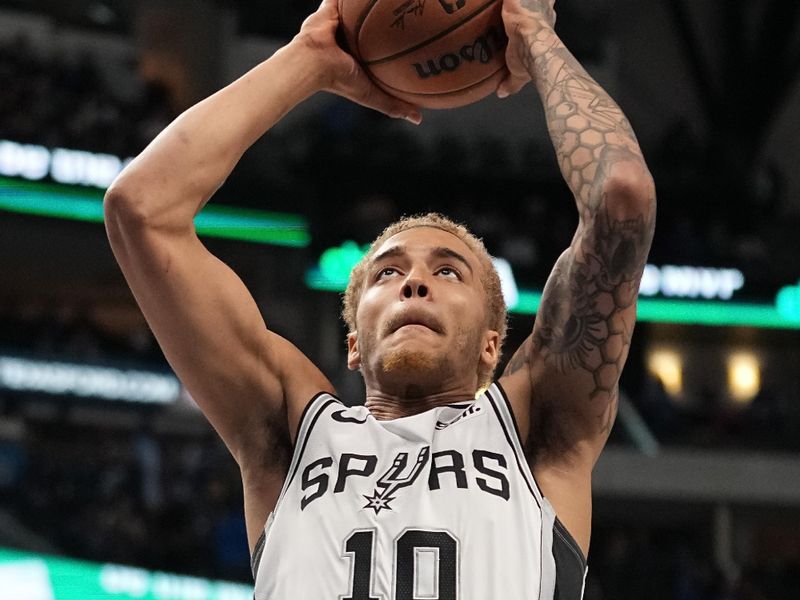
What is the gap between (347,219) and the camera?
13117mm

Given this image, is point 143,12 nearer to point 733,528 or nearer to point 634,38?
point 634,38

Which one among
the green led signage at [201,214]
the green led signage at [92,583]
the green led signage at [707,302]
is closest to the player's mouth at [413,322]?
the green led signage at [92,583]

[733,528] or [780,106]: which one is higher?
[780,106]

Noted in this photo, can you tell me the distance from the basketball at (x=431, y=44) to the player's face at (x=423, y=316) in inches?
14.4

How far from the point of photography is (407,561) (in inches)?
94.6

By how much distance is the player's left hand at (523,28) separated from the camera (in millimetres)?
2881

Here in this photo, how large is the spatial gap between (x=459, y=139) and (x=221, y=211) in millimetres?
4078

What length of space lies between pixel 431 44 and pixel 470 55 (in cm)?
10

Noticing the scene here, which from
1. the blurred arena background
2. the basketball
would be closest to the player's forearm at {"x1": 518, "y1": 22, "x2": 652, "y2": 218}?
the basketball

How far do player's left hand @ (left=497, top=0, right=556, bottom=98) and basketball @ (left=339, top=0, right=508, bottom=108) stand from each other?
43 mm

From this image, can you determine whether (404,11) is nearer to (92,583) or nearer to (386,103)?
(386,103)

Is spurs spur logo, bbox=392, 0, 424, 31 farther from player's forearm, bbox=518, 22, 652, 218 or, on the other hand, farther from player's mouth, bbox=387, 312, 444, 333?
player's mouth, bbox=387, 312, 444, 333

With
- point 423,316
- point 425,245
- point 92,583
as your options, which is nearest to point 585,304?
point 423,316

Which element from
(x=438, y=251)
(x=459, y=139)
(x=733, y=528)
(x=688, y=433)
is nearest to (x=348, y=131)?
(x=459, y=139)
